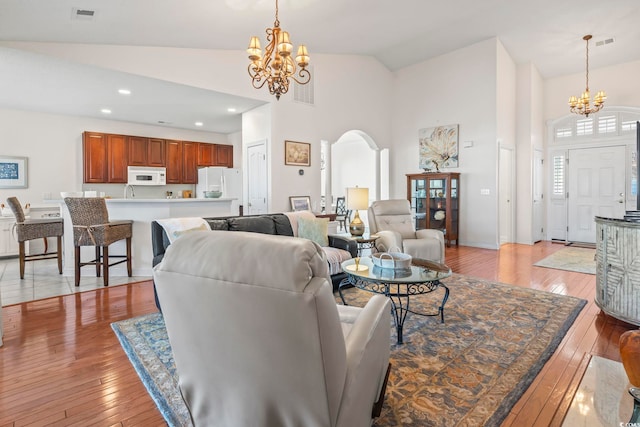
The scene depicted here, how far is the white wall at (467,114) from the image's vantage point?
634 centimetres

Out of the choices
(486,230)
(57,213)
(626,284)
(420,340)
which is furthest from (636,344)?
(57,213)

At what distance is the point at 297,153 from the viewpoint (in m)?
6.21

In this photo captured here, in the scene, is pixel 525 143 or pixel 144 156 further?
pixel 144 156

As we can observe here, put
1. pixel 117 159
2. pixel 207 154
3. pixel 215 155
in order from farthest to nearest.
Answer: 1. pixel 215 155
2. pixel 207 154
3. pixel 117 159

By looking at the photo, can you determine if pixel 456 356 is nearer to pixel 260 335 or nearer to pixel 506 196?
pixel 260 335

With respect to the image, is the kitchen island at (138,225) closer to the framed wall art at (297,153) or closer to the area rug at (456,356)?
the area rug at (456,356)

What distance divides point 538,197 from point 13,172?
10.3 metres

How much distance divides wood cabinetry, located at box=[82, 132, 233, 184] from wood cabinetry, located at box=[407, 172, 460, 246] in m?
4.83

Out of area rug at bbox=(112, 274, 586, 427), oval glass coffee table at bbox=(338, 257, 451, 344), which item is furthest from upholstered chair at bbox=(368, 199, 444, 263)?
oval glass coffee table at bbox=(338, 257, 451, 344)

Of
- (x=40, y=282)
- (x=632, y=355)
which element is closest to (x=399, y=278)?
(x=632, y=355)

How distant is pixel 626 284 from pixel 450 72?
547 cm

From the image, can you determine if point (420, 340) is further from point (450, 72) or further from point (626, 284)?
point (450, 72)

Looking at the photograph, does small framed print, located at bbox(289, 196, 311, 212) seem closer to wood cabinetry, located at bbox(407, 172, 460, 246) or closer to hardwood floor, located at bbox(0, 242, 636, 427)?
wood cabinetry, located at bbox(407, 172, 460, 246)

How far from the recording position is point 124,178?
22.7 feet
